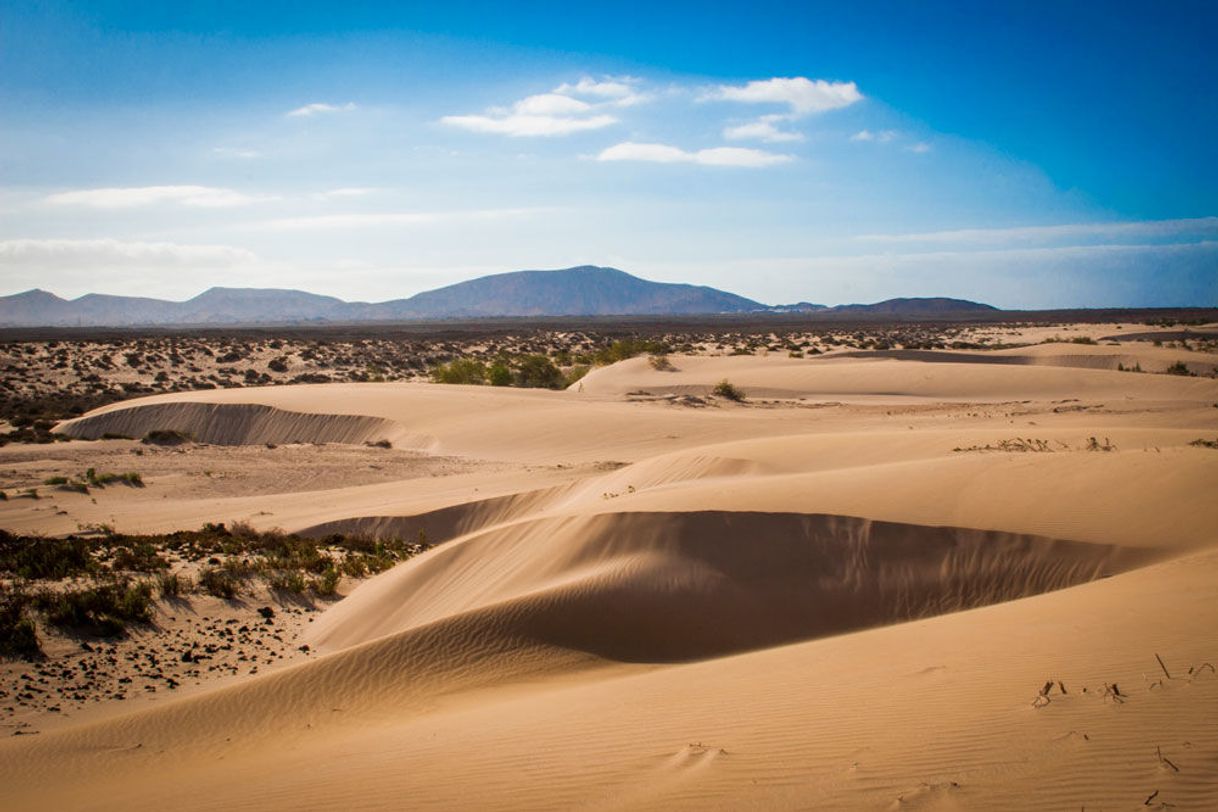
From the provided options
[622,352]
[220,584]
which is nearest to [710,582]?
[220,584]

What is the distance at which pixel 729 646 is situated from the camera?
815cm

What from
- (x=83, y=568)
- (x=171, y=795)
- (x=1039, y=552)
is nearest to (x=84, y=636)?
(x=83, y=568)

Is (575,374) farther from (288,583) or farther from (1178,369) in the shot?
(288,583)

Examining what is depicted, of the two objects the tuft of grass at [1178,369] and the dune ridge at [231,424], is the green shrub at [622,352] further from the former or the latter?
the tuft of grass at [1178,369]

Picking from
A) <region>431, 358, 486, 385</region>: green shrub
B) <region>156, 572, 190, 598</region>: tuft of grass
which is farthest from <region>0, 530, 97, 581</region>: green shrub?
<region>431, 358, 486, 385</region>: green shrub

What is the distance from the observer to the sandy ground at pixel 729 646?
175 inches

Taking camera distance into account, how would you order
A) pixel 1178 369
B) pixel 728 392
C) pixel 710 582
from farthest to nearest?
pixel 1178 369 → pixel 728 392 → pixel 710 582

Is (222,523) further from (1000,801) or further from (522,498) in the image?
(1000,801)

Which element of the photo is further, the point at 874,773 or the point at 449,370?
the point at 449,370

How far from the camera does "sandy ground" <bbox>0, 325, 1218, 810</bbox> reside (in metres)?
4.45

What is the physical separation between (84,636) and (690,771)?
6.96 meters

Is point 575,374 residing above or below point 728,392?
above

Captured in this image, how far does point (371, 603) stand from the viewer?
10.1 meters

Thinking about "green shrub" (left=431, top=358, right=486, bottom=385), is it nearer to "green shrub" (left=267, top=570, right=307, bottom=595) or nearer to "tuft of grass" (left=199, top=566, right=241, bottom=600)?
"green shrub" (left=267, top=570, right=307, bottom=595)
